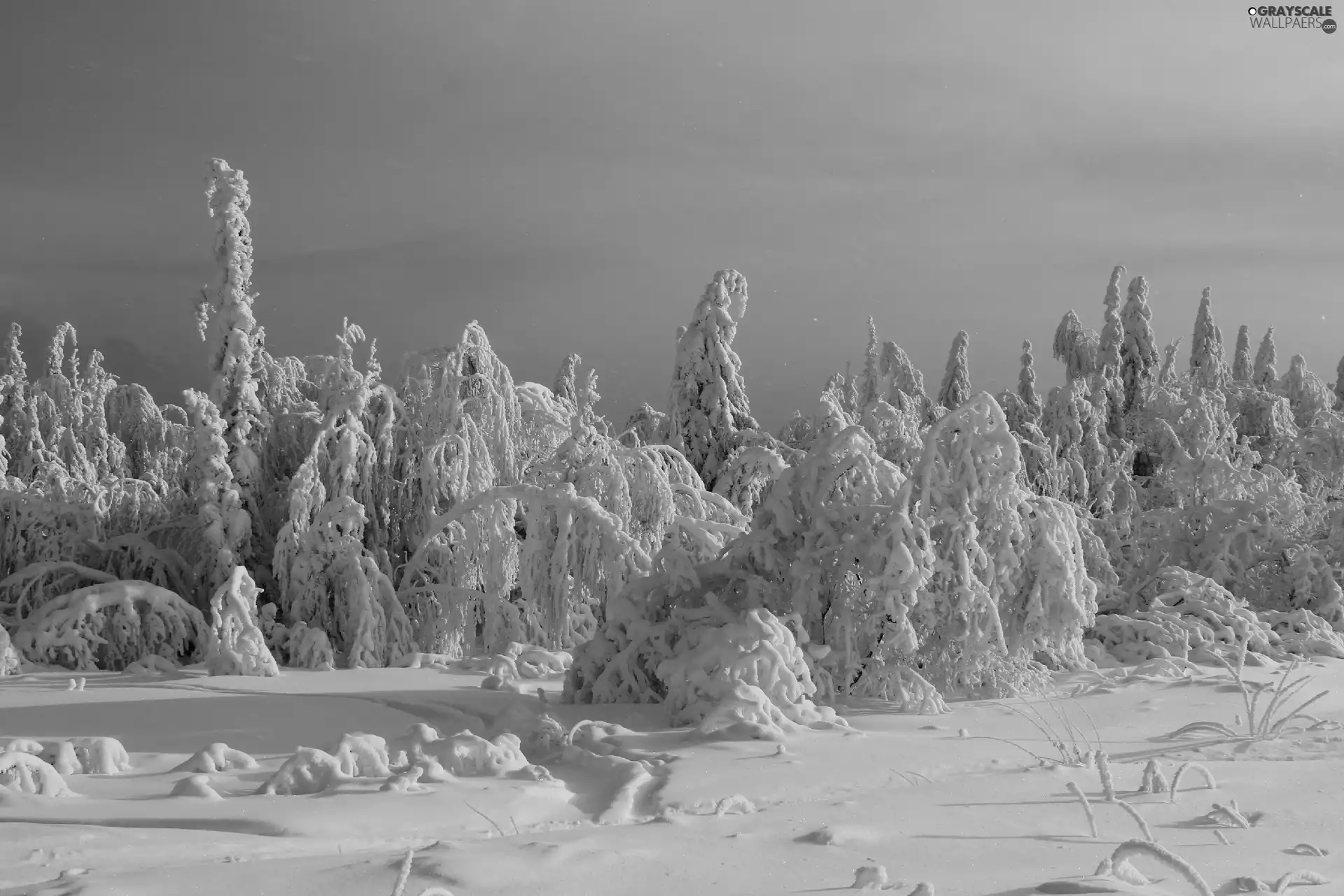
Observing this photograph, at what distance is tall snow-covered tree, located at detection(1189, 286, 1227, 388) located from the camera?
142 ft

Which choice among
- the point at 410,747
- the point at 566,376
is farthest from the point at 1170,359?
the point at 410,747

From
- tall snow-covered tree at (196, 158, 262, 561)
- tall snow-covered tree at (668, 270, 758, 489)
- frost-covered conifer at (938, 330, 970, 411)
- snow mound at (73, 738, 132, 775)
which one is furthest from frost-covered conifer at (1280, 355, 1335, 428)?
snow mound at (73, 738, 132, 775)

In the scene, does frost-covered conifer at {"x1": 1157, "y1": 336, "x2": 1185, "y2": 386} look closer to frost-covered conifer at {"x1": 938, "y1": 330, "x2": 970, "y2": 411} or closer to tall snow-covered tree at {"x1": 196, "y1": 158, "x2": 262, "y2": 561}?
frost-covered conifer at {"x1": 938, "y1": 330, "x2": 970, "y2": 411}

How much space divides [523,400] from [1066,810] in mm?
13078

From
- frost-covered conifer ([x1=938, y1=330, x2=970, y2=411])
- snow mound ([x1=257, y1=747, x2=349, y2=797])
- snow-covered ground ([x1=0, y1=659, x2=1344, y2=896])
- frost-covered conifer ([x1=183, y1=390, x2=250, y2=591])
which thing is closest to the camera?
snow-covered ground ([x1=0, y1=659, x2=1344, y2=896])

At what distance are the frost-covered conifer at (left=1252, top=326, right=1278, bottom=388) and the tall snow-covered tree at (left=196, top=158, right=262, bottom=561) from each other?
49.7m

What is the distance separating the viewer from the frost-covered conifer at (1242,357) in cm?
5388

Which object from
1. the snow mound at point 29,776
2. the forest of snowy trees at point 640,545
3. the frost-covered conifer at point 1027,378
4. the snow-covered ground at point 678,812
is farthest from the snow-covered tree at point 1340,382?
the snow mound at point 29,776

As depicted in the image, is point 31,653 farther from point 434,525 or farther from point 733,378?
point 733,378

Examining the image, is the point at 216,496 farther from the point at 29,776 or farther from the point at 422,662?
the point at 29,776

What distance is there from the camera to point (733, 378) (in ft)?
73.4

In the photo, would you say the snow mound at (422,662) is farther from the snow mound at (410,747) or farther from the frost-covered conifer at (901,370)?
the frost-covered conifer at (901,370)

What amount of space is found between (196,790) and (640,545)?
829 cm

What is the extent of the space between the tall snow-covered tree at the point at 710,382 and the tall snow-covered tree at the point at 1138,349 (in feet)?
53.2
